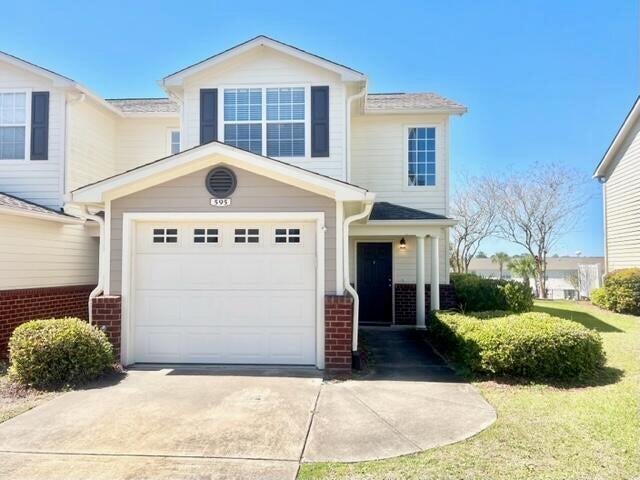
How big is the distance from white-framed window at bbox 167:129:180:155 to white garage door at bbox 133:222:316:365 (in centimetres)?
566

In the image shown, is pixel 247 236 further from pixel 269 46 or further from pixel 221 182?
pixel 269 46

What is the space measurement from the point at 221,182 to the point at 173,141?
619 centimetres

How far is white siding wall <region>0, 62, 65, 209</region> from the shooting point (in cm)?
1041

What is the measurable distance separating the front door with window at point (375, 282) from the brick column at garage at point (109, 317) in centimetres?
675

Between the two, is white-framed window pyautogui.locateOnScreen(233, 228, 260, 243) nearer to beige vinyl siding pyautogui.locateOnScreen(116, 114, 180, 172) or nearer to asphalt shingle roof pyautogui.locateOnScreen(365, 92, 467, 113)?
asphalt shingle roof pyautogui.locateOnScreen(365, 92, 467, 113)

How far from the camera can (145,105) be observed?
1323 centimetres

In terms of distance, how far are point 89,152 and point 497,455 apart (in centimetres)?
1125

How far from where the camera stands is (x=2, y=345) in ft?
28.2

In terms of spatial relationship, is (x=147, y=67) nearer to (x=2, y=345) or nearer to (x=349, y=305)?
(x=2, y=345)

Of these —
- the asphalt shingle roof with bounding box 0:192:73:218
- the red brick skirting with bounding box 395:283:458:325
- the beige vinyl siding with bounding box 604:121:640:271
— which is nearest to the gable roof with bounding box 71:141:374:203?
the asphalt shingle roof with bounding box 0:192:73:218

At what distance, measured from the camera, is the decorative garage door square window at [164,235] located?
7.66m

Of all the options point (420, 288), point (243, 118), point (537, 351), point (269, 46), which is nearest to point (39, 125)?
point (243, 118)

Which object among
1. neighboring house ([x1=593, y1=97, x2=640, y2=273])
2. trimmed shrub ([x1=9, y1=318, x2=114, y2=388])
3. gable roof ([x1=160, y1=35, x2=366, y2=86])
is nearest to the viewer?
trimmed shrub ([x1=9, y1=318, x2=114, y2=388])

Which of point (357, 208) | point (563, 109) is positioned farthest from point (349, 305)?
point (563, 109)
